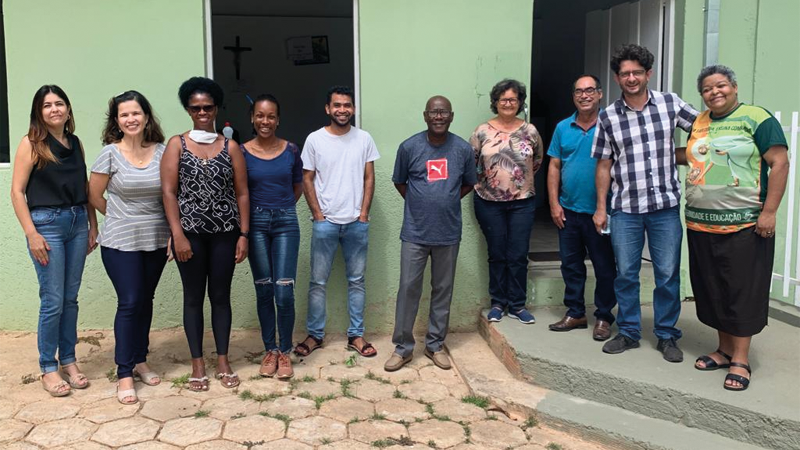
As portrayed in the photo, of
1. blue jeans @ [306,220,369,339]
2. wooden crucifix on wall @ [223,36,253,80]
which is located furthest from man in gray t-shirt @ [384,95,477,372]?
wooden crucifix on wall @ [223,36,253,80]

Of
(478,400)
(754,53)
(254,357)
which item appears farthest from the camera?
(754,53)

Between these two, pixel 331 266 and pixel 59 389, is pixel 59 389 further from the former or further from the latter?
pixel 331 266

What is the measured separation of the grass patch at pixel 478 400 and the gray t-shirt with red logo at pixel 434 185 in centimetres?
97

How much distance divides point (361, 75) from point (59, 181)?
6.85ft

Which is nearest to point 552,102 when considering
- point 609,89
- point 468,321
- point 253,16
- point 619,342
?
point 609,89

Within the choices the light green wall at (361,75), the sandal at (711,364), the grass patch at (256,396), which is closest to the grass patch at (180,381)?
the grass patch at (256,396)

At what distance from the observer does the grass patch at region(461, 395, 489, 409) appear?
379 cm

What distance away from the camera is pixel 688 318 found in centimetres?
452

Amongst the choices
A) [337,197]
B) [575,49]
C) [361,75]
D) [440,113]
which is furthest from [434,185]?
[575,49]

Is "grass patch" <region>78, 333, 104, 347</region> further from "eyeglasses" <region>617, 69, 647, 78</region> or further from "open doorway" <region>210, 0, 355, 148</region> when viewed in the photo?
"open doorway" <region>210, 0, 355, 148</region>

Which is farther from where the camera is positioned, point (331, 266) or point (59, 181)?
point (331, 266)

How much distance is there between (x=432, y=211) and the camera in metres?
4.15

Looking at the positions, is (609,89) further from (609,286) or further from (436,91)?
(609,286)

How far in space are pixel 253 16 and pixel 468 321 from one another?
19.5ft
